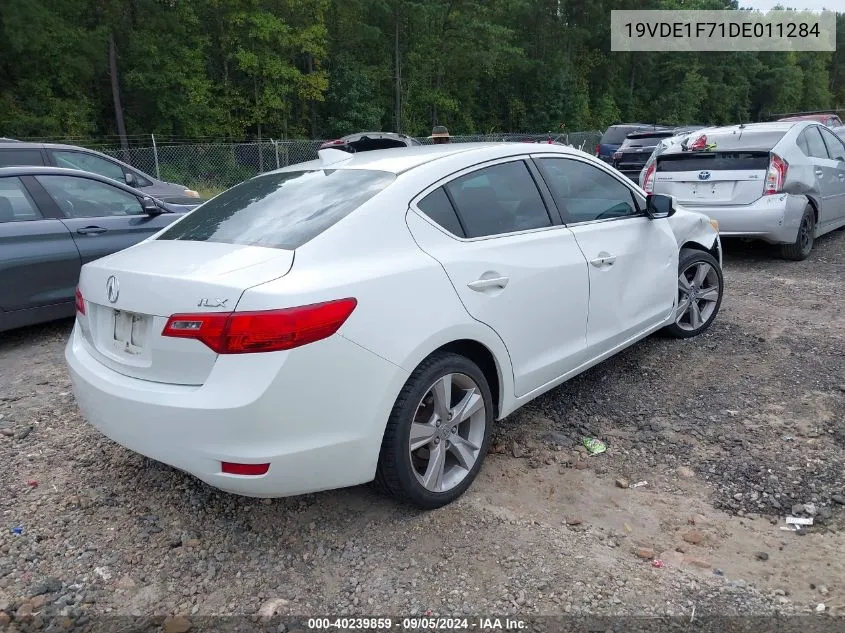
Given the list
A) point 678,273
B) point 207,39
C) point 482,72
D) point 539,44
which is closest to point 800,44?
point 539,44

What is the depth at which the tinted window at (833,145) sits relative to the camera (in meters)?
8.38

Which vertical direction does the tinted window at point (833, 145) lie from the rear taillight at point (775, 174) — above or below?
above

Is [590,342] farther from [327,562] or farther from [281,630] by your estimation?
[281,630]

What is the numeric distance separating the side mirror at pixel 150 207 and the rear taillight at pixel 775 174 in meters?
6.14

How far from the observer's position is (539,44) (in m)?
44.7

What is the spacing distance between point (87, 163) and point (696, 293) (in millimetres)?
7415

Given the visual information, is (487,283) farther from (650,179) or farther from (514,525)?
(650,179)

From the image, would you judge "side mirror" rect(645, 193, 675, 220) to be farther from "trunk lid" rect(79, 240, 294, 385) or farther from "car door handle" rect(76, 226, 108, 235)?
"car door handle" rect(76, 226, 108, 235)

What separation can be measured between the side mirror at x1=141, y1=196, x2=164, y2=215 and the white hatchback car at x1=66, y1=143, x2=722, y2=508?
2898mm

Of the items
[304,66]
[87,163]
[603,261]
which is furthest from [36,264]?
[304,66]

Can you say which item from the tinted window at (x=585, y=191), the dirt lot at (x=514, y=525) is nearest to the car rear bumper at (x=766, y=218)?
the dirt lot at (x=514, y=525)

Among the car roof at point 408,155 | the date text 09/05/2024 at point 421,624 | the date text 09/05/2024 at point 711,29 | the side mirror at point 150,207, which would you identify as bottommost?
the date text 09/05/2024 at point 421,624

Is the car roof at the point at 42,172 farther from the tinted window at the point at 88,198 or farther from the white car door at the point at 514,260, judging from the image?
the white car door at the point at 514,260

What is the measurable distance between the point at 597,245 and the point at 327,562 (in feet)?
7.30
